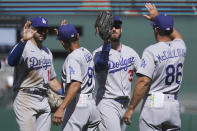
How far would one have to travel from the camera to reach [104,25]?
19.8ft

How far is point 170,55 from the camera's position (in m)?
5.33

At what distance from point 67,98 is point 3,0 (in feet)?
19.5

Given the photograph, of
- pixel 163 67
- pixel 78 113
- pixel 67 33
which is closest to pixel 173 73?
pixel 163 67

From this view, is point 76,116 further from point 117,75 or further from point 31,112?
point 117,75

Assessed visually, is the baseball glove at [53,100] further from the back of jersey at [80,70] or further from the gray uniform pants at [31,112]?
the back of jersey at [80,70]

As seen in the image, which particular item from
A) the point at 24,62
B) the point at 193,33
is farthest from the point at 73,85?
the point at 193,33

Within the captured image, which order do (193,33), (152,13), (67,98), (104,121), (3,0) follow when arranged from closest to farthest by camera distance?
(67,98)
(152,13)
(104,121)
(3,0)
(193,33)

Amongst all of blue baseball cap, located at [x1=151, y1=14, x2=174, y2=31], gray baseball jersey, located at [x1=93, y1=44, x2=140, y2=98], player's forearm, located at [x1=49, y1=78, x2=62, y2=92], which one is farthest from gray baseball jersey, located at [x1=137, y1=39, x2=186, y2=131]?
player's forearm, located at [x1=49, y1=78, x2=62, y2=92]

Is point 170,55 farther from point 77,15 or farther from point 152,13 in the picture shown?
point 77,15

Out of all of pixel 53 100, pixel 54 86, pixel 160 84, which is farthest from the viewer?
pixel 54 86

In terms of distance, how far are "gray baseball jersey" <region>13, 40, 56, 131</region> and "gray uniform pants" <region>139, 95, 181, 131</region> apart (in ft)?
4.33

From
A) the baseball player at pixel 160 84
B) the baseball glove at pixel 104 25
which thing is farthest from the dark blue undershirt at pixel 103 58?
the baseball player at pixel 160 84

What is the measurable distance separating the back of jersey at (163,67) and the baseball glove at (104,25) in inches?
32.3

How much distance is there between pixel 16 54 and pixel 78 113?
96 cm
